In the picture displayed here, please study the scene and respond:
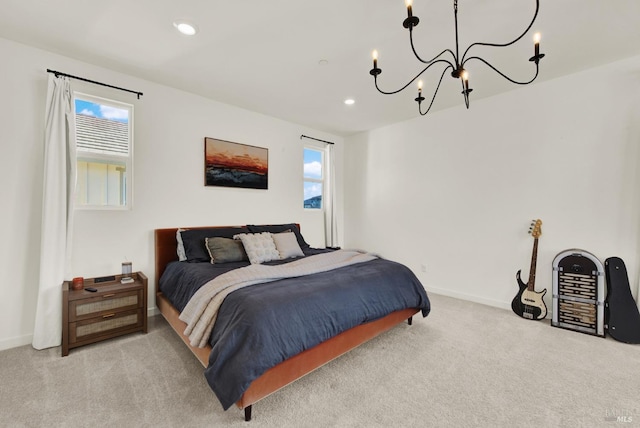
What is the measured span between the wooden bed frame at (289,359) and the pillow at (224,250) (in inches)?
20.3

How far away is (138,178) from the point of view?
304 centimetres

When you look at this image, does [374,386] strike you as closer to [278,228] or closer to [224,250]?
[224,250]

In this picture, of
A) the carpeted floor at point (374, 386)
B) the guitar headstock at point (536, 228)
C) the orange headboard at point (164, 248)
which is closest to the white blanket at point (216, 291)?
the carpeted floor at point (374, 386)

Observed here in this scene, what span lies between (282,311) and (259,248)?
147cm

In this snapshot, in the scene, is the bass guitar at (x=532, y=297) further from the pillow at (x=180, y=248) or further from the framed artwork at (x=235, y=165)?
the pillow at (x=180, y=248)

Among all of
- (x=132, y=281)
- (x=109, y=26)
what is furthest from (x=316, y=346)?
(x=109, y=26)

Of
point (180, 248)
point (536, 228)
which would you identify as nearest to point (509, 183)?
point (536, 228)

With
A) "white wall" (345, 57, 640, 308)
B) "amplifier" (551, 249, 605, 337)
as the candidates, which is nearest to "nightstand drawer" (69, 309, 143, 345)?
"white wall" (345, 57, 640, 308)

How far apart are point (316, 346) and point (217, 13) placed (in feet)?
8.06

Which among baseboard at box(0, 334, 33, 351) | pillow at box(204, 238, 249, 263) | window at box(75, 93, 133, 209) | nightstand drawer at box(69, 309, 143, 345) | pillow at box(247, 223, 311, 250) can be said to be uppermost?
window at box(75, 93, 133, 209)

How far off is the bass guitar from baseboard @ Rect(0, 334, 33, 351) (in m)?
4.86

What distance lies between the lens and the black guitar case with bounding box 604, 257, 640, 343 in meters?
2.50

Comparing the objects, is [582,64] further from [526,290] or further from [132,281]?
[132,281]

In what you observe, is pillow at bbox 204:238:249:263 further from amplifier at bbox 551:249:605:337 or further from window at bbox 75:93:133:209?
amplifier at bbox 551:249:605:337
